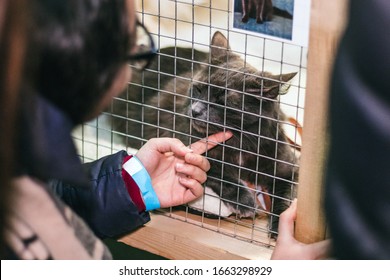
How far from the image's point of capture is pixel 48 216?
3.36ft

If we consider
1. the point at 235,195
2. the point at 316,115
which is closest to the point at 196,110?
the point at 235,195

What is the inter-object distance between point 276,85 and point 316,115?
1.79ft

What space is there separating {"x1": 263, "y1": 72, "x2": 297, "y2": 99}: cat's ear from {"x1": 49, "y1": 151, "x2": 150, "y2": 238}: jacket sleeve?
45cm

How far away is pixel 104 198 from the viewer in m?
1.81

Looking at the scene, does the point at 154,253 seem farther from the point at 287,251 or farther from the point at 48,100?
the point at 48,100

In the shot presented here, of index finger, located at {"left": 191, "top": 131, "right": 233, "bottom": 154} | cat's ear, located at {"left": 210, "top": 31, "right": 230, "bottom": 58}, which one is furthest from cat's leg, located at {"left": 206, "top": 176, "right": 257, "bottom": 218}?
cat's ear, located at {"left": 210, "top": 31, "right": 230, "bottom": 58}

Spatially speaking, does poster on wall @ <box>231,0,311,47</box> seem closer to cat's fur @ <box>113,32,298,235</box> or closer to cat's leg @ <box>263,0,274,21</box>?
cat's leg @ <box>263,0,274,21</box>

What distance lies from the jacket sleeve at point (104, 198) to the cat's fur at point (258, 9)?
452 mm

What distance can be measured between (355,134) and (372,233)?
86 mm

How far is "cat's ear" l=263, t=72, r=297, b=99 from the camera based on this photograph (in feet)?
6.63

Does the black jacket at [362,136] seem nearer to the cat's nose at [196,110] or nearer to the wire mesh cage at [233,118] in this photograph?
the wire mesh cage at [233,118]

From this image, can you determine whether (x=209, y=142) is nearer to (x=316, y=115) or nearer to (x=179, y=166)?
(x=179, y=166)

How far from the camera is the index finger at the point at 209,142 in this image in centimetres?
212

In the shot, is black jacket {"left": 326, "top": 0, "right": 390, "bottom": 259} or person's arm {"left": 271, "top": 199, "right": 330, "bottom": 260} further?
person's arm {"left": 271, "top": 199, "right": 330, "bottom": 260}
